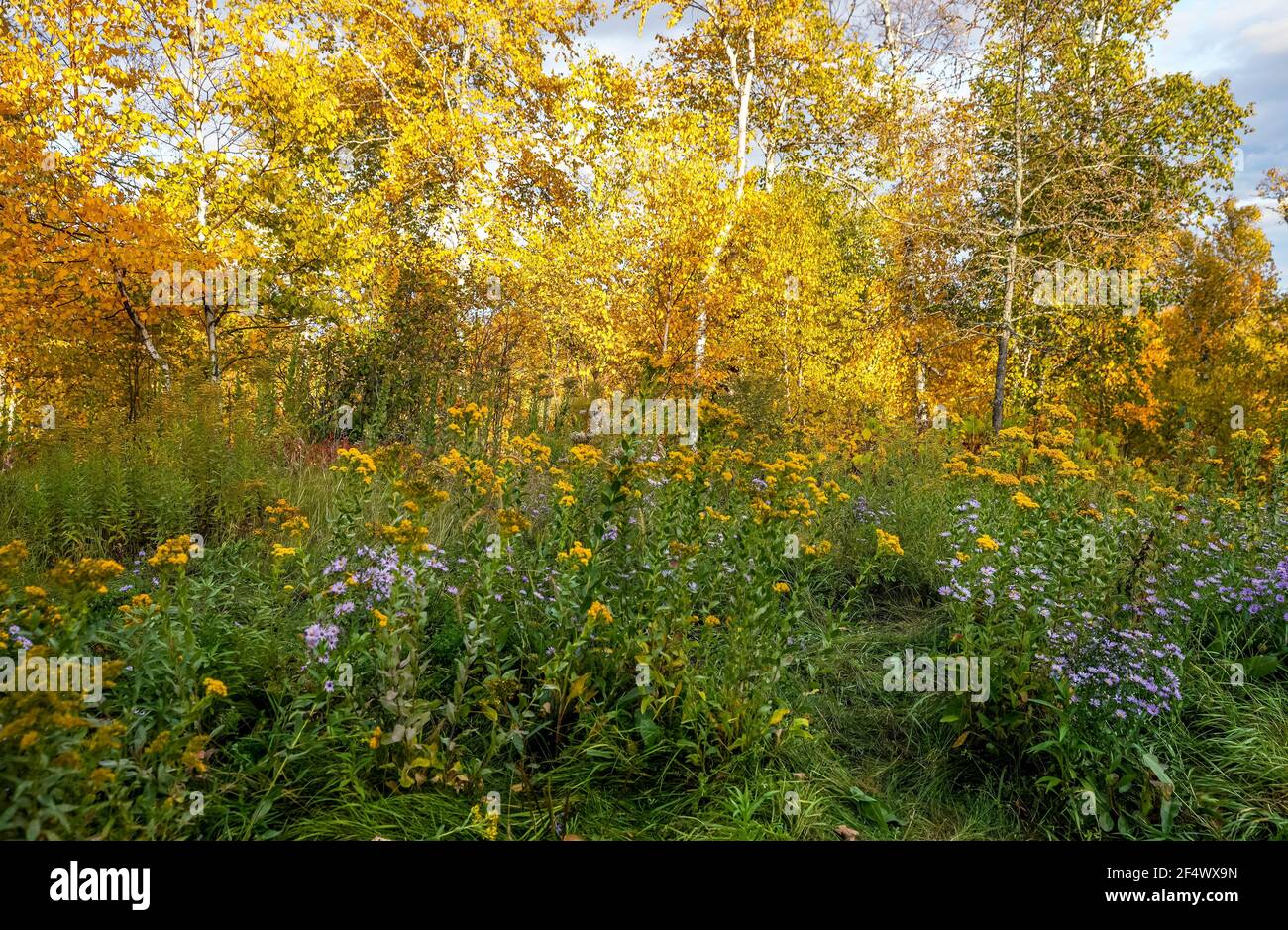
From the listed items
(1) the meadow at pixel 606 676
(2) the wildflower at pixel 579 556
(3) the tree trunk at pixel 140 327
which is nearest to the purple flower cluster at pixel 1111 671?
(1) the meadow at pixel 606 676

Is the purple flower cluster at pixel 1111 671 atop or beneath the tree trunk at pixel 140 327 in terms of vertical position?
beneath

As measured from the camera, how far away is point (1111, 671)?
2.79 m

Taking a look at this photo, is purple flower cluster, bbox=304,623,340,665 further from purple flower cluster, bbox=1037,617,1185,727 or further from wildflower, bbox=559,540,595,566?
purple flower cluster, bbox=1037,617,1185,727

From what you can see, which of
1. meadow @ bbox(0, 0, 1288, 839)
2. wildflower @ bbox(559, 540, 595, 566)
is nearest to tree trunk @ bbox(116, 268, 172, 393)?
meadow @ bbox(0, 0, 1288, 839)

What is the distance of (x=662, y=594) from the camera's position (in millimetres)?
3027

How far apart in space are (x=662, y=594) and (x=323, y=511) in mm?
2712

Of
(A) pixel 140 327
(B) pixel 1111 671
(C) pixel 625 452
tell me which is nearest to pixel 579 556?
(C) pixel 625 452

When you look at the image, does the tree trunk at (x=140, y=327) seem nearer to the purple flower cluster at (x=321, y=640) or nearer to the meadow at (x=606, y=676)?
the meadow at (x=606, y=676)

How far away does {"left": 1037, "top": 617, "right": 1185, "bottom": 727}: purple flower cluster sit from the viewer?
2656 mm

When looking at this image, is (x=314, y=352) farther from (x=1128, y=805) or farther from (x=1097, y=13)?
(x=1097, y=13)

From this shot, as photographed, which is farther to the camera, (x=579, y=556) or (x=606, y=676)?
(x=606, y=676)

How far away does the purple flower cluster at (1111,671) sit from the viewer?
2.66 metres

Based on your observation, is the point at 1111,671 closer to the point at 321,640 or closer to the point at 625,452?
the point at 625,452
